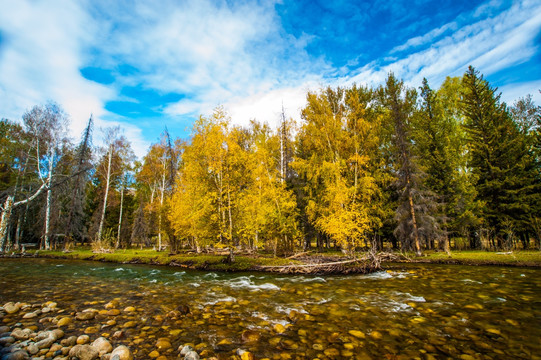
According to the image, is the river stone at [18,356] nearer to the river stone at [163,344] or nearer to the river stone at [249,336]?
the river stone at [163,344]

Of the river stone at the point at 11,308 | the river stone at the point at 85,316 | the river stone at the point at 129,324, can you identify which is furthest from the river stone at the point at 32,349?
the river stone at the point at 11,308

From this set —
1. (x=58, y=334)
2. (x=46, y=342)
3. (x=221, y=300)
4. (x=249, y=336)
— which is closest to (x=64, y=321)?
(x=58, y=334)

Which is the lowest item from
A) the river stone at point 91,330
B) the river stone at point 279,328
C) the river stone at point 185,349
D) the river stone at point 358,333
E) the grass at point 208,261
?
the grass at point 208,261

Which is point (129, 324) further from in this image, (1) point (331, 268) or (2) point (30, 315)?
(1) point (331, 268)

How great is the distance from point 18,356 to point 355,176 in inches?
811

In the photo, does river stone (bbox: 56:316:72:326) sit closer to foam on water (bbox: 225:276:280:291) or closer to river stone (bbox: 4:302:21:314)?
river stone (bbox: 4:302:21:314)

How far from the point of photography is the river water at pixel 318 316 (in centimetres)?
428

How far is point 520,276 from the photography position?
10648 millimetres

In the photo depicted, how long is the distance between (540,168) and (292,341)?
2979cm

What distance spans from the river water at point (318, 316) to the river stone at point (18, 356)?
1.14 m

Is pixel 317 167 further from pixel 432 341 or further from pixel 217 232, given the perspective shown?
pixel 432 341

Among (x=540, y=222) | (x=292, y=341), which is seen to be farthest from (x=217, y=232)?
(x=540, y=222)

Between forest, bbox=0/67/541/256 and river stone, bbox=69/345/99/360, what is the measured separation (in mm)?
11014

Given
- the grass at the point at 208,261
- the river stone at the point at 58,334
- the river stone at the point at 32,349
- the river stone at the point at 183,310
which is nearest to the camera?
the river stone at the point at 32,349
